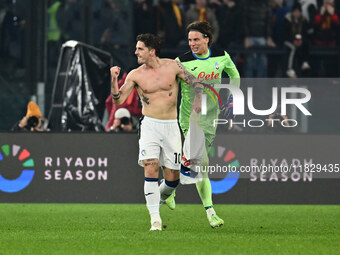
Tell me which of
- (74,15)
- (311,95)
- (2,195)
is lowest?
(2,195)

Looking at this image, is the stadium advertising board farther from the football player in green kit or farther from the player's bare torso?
the player's bare torso

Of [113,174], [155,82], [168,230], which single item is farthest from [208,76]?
[113,174]

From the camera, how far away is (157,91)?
12062 mm

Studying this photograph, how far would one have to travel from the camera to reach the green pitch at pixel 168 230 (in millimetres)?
10211

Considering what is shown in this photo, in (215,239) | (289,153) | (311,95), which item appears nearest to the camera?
(215,239)

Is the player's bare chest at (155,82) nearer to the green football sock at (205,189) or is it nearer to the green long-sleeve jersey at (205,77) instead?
the green long-sleeve jersey at (205,77)

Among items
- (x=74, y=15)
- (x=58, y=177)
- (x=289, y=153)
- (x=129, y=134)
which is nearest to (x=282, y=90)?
(x=289, y=153)

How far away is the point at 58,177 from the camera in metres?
17.2

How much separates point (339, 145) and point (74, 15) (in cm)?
700

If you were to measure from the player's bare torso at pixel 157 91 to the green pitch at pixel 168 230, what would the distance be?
4.31 feet

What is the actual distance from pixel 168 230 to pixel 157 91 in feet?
5.11

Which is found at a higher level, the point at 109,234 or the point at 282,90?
the point at 282,90

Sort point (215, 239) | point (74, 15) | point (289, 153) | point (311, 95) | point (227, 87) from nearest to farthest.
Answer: point (215, 239) → point (227, 87) → point (289, 153) → point (311, 95) → point (74, 15)

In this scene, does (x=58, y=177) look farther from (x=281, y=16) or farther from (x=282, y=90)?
(x=281, y=16)
